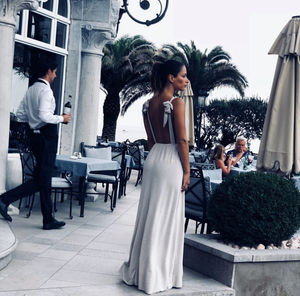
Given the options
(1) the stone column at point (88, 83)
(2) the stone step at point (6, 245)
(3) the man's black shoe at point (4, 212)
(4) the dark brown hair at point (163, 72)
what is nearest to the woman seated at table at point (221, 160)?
(1) the stone column at point (88, 83)

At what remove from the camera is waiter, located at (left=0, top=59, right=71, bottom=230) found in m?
6.77

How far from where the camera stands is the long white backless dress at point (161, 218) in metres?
4.52

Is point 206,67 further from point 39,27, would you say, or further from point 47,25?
point 39,27

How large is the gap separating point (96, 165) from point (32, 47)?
2459mm

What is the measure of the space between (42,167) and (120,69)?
2272 centimetres

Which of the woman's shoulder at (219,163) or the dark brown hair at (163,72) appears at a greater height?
the dark brown hair at (163,72)

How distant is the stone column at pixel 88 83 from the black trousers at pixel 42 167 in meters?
3.80

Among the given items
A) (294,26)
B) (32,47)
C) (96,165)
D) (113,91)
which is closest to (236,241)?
(294,26)

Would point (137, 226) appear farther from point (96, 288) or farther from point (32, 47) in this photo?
point (32, 47)

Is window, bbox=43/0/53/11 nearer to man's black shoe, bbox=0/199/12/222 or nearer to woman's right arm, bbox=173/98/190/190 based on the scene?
man's black shoe, bbox=0/199/12/222

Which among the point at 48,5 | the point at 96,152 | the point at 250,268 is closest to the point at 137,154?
the point at 96,152

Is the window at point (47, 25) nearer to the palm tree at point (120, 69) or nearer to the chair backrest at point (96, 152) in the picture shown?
the chair backrest at point (96, 152)

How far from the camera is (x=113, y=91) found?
30031 millimetres

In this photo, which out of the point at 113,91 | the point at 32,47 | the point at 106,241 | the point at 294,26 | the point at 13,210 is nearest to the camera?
the point at 294,26
